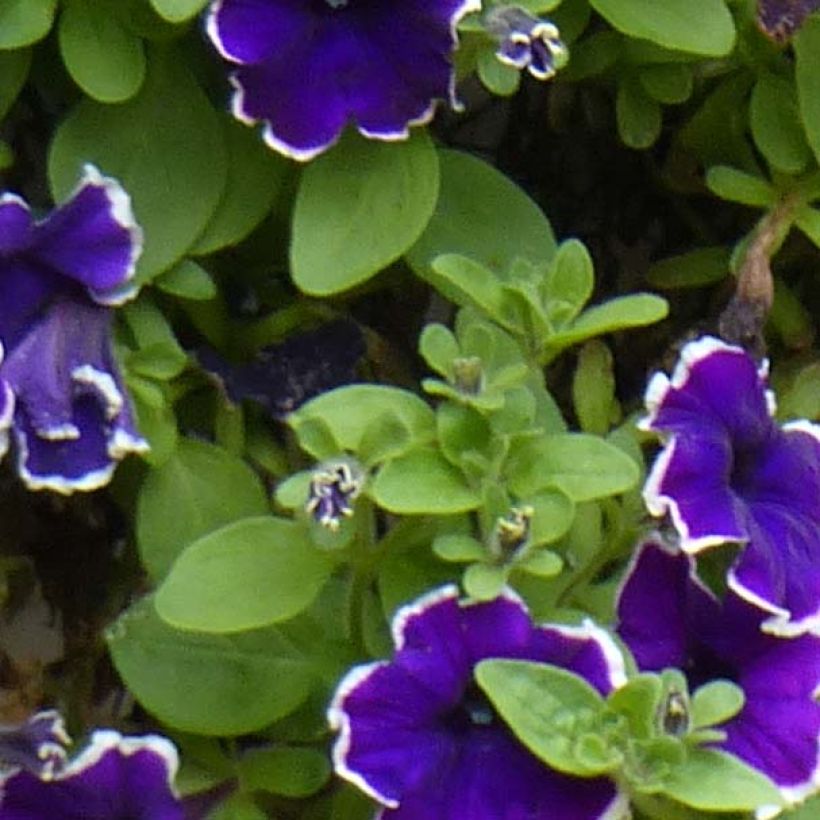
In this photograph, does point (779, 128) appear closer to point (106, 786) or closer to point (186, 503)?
point (186, 503)

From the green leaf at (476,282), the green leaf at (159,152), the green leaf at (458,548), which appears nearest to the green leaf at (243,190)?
the green leaf at (159,152)

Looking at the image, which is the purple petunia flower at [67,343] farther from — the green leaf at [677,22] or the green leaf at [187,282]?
the green leaf at [677,22]

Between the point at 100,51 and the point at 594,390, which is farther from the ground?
the point at 100,51

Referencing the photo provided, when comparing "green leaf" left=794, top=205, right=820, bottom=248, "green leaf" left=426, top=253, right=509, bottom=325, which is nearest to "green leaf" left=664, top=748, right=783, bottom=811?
"green leaf" left=426, top=253, right=509, bottom=325

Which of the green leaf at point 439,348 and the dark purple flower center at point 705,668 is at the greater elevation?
the green leaf at point 439,348

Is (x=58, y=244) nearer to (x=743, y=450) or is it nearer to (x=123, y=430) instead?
(x=123, y=430)

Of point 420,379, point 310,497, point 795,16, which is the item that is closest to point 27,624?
point 420,379

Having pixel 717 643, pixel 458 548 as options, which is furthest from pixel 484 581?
pixel 717 643
